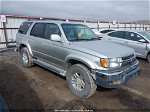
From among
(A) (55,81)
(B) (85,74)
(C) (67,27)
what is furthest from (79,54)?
(A) (55,81)

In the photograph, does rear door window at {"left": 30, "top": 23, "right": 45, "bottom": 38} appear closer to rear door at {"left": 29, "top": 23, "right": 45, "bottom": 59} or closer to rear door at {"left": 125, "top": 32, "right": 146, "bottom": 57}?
rear door at {"left": 29, "top": 23, "right": 45, "bottom": 59}

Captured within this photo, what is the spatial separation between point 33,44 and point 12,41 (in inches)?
276

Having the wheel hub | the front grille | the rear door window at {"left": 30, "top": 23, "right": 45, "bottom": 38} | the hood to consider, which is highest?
the rear door window at {"left": 30, "top": 23, "right": 45, "bottom": 38}

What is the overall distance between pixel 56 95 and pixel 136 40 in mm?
5995

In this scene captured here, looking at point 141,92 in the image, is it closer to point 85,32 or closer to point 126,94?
point 126,94

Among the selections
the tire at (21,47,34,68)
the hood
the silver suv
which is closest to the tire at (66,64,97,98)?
the silver suv

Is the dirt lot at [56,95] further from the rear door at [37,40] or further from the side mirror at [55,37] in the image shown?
the side mirror at [55,37]

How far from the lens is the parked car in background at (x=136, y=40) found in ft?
28.2

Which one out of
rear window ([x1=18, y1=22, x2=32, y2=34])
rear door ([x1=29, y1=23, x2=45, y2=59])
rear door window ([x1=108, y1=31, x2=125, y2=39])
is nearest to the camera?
rear door ([x1=29, y1=23, x2=45, y2=59])

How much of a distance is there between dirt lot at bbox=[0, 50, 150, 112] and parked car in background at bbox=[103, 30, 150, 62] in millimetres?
2656

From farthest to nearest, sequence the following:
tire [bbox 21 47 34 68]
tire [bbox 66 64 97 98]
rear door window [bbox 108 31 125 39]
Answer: rear door window [bbox 108 31 125 39], tire [bbox 21 47 34 68], tire [bbox 66 64 97 98]

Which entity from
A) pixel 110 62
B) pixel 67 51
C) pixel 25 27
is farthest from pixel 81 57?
pixel 25 27

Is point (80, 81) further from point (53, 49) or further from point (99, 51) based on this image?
point (53, 49)

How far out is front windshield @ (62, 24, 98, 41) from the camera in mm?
5079
